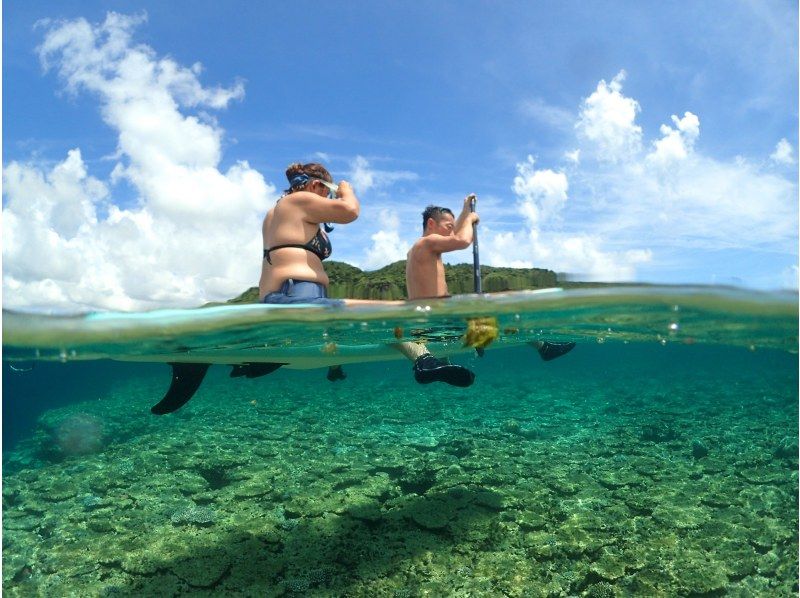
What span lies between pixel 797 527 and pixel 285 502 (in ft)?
22.5

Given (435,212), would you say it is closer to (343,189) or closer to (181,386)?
(343,189)

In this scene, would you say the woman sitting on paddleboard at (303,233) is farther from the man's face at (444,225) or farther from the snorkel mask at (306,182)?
the man's face at (444,225)

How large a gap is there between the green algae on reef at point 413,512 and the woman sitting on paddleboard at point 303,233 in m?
3.07

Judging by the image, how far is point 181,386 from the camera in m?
7.23

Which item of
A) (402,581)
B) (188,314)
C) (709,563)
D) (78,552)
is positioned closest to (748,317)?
(709,563)

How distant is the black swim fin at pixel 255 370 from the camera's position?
26.0ft

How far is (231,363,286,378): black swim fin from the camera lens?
791 cm

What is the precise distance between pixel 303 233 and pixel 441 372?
2271mm

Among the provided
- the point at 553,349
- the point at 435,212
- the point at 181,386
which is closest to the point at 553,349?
the point at 553,349

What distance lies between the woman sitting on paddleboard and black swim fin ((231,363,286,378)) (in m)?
2.74

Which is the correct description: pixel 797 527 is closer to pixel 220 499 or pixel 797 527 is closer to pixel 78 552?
pixel 220 499

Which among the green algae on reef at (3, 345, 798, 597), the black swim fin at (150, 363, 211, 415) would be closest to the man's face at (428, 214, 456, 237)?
the green algae on reef at (3, 345, 798, 597)

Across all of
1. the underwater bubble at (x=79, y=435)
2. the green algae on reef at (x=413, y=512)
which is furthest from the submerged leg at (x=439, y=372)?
the underwater bubble at (x=79, y=435)

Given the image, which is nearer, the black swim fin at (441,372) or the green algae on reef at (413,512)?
the green algae on reef at (413,512)
